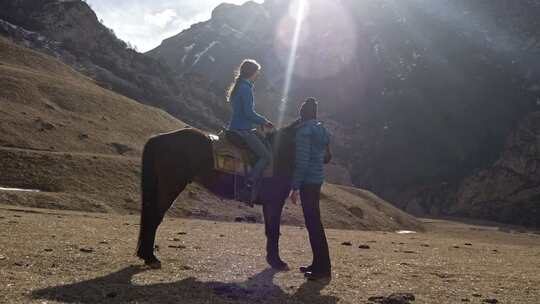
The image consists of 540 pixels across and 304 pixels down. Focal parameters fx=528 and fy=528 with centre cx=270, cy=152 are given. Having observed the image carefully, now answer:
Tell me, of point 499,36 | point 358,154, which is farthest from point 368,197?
point 499,36

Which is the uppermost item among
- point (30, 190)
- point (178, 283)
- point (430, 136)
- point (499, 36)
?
point (499, 36)

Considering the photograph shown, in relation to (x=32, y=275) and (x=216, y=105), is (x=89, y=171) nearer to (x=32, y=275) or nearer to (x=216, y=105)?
(x=32, y=275)

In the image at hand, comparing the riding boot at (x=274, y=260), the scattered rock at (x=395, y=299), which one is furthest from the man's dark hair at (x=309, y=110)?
the scattered rock at (x=395, y=299)

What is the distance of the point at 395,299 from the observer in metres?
8.66

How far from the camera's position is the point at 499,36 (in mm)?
189500

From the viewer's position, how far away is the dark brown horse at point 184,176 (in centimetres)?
1127

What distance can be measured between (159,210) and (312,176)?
3.38 meters

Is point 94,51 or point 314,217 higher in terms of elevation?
point 94,51

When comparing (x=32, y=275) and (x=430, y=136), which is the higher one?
(x=430, y=136)

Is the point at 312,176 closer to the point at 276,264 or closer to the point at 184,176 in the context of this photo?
the point at 276,264

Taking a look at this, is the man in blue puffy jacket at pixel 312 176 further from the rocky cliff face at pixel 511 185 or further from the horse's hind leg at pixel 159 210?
the rocky cliff face at pixel 511 185

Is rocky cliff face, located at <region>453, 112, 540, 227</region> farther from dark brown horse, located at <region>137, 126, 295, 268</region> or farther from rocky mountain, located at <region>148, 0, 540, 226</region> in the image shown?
dark brown horse, located at <region>137, 126, 295, 268</region>

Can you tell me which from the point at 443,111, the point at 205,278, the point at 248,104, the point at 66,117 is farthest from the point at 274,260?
the point at 443,111

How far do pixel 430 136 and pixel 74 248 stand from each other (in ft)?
572
